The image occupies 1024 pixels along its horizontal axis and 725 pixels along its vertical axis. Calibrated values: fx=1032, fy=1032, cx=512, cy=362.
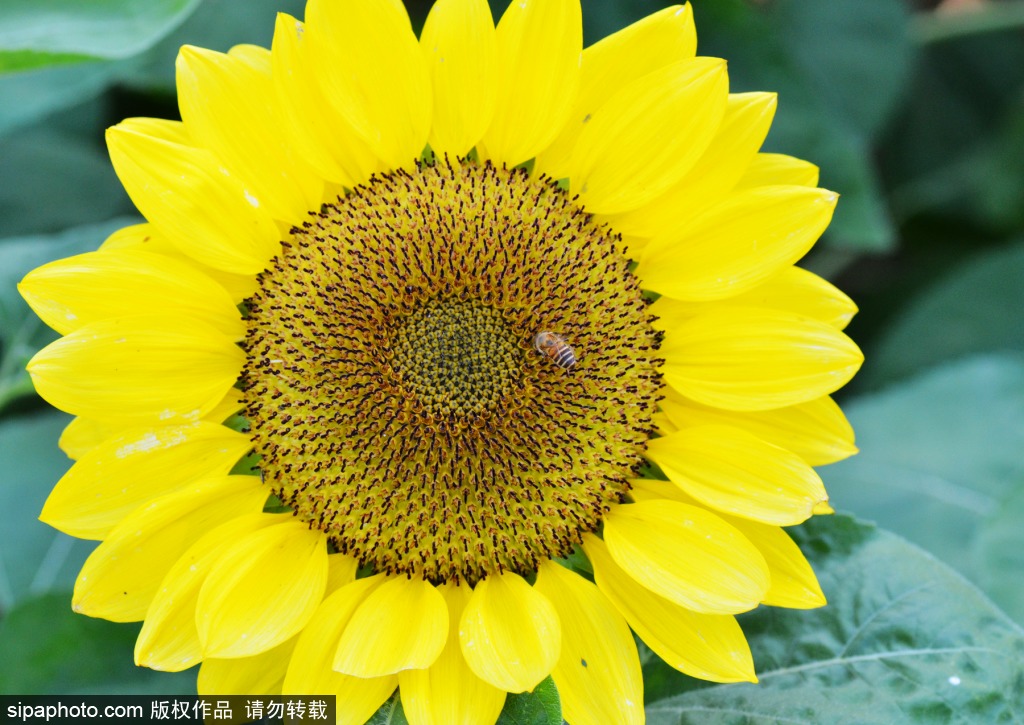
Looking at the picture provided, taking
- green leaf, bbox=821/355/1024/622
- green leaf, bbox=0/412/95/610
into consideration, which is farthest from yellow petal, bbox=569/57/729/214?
green leaf, bbox=0/412/95/610

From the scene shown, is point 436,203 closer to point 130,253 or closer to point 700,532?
point 130,253

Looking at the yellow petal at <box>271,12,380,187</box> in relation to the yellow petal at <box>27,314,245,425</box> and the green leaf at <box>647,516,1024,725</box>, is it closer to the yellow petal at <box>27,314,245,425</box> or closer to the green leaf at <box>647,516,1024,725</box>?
the yellow petal at <box>27,314,245,425</box>

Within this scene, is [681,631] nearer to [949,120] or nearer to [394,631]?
[394,631]

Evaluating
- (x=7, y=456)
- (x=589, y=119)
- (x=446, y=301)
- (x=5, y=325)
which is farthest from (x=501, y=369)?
(x=7, y=456)

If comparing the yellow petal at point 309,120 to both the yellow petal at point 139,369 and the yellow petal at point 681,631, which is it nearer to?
the yellow petal at point 139,369

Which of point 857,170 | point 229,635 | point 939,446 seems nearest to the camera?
point 229,635

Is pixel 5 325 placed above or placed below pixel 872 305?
above

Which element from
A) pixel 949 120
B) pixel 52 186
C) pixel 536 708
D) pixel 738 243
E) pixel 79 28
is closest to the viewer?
pixel 536 708

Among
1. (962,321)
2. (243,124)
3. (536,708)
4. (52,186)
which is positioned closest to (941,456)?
(962,321)
